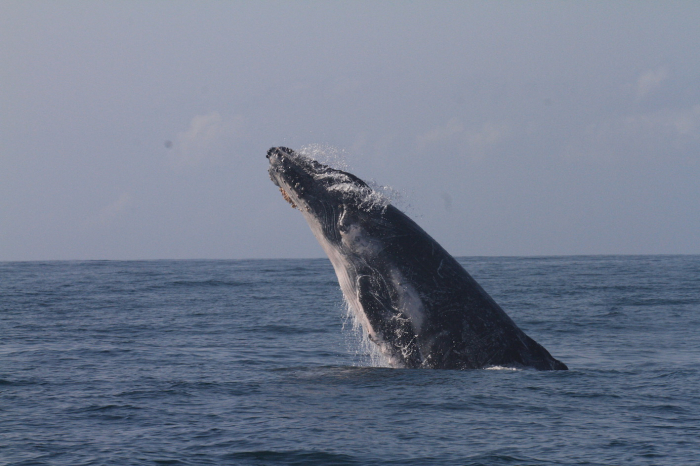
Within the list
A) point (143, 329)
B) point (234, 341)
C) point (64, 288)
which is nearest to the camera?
point (234, 341)

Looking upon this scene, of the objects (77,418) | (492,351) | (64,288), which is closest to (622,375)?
(492,351)

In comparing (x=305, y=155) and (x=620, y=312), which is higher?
(x=305, y=155)

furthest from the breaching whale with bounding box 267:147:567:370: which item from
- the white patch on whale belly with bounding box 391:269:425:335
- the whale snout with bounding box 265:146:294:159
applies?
the whale snout with bounding box 265:146:294:159

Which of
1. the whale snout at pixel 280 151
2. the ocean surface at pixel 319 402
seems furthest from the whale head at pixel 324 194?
the ocean surface at pixel 319 402

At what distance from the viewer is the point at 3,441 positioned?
22.7 ft

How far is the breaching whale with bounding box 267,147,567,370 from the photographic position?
8.84 meters

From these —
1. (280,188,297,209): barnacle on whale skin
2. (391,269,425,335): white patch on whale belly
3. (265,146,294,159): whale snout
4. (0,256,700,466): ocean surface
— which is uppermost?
(265,146,294,159): whale snout

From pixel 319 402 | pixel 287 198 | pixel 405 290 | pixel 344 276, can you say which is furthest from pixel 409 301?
pixel 287 198

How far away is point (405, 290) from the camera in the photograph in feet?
29.3

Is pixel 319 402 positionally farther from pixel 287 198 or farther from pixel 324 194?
pixel 287 198

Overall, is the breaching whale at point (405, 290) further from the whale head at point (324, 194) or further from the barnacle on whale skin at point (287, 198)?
the barnacle on whale skin at point (287, 198)

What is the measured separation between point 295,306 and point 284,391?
15.9 metres

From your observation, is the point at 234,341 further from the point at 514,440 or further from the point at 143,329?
the point at 514,440

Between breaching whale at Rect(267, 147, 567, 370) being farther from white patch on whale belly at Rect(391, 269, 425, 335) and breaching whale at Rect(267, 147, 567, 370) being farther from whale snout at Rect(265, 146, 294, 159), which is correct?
whale snout at Rect(265, 146, 294, 159)
